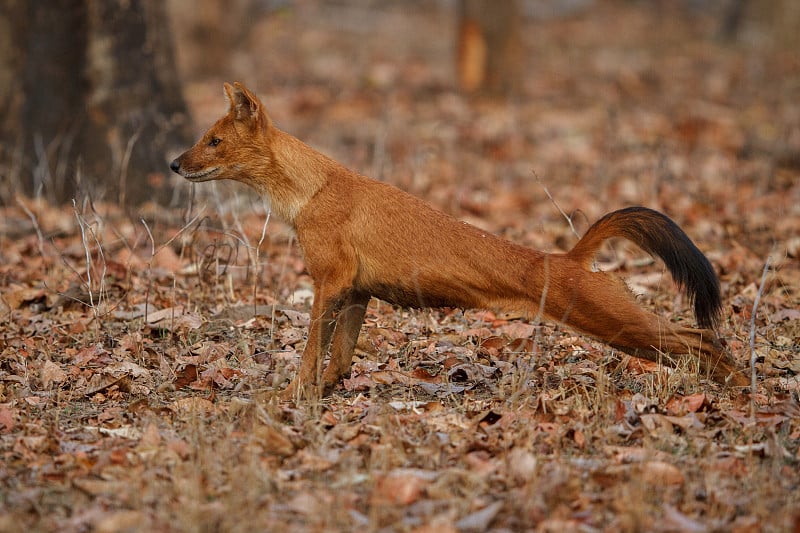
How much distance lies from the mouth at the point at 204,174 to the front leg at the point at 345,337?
1.07 metres

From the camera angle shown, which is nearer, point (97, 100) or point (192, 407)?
point (192, 407)

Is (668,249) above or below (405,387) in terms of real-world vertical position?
above

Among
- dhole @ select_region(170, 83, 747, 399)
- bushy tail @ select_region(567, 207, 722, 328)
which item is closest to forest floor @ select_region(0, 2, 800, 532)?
dhole @ select_region(170, 83, 747, 399)

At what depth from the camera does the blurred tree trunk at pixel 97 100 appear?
31.7 feet

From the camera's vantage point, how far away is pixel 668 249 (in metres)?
5.48

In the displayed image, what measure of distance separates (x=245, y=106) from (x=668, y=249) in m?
2.53

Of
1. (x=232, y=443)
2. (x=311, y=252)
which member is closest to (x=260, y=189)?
(x=311, y=252)

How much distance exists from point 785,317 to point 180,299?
4234mm

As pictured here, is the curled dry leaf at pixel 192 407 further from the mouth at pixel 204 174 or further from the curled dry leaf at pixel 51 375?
the mouth at pixel 204 174

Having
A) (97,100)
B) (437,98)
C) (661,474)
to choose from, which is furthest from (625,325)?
(437,98)

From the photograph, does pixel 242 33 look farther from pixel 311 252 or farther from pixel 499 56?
pixel 311 252

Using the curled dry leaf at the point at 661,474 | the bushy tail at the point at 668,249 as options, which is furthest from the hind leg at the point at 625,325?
the curled dry leaf at the point at 661,474

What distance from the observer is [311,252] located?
18.5 feet

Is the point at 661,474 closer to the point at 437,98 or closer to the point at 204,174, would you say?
the point at 204,174
